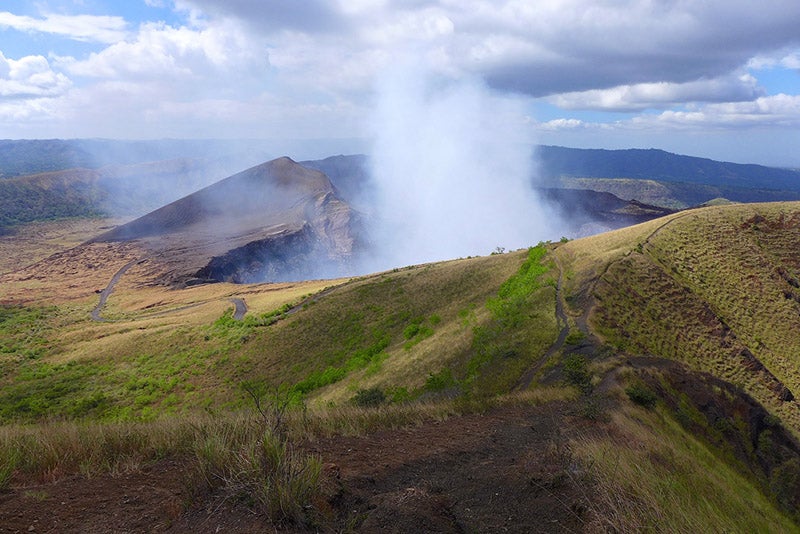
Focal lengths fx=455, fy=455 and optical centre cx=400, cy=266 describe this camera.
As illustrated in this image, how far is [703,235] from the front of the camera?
30.0 meters

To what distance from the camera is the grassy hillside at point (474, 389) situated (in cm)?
486

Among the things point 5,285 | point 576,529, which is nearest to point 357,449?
point 576,529

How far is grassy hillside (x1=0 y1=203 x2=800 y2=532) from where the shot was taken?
15.9 ft

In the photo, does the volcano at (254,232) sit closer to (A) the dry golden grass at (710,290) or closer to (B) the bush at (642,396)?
(A) the dry golden grass at (710,290)

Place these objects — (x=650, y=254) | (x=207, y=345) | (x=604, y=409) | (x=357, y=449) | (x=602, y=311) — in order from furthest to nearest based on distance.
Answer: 1. (x=207, y=345)
2. (x=650, y=254)
3. (x=602, y=311)
4. (x=604, y=409)
5. (x=357, y=449)

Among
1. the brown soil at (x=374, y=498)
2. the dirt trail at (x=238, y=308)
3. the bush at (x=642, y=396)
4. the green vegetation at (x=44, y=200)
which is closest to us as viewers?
the brown soil at (x=374, y=498)

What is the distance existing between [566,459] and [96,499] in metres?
5.49

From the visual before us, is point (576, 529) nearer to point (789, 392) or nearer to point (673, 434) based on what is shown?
point (673, 434)

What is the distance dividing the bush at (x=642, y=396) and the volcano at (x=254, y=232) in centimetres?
6884

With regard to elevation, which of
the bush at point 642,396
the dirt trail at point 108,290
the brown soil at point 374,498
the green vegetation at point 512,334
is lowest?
the dirt trail at point 108,290

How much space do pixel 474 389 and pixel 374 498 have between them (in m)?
12.9

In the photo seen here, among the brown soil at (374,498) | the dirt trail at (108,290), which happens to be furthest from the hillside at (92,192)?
the brown soil at (374,498)

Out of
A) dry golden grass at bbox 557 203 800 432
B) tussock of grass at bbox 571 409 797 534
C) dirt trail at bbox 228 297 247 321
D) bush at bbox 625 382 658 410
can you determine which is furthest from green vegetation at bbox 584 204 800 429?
dirt trail at bbox 228 297 247 321

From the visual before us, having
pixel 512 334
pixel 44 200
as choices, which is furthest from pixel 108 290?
pixel 44 200
